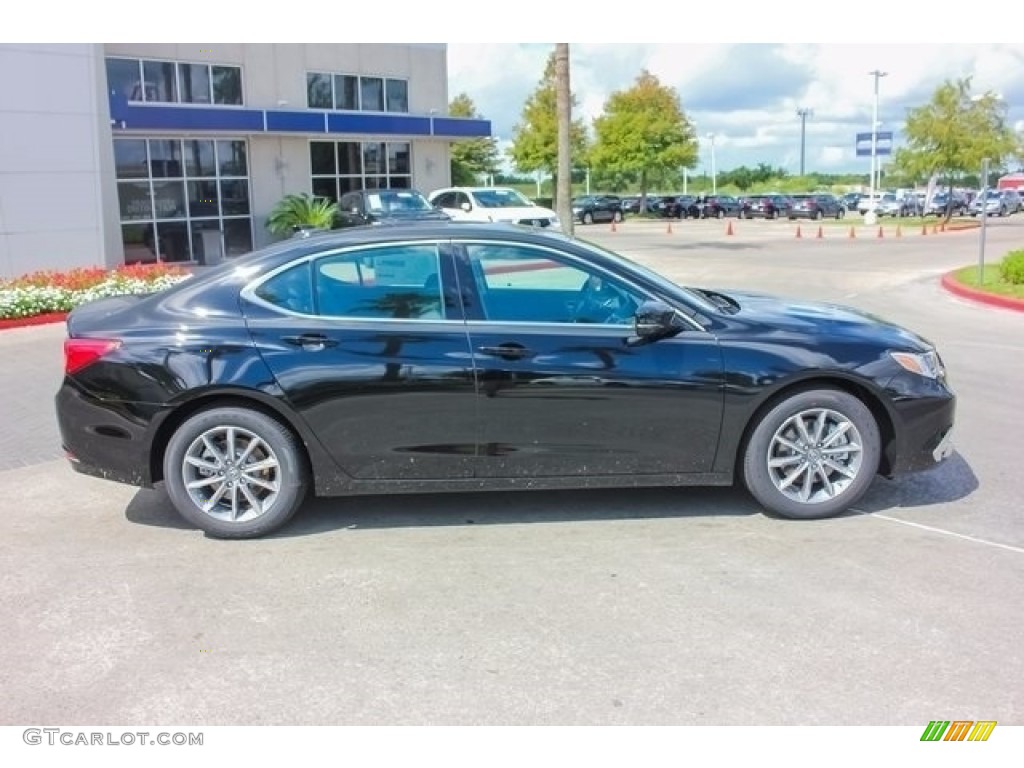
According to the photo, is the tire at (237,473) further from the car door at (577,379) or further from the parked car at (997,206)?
the parked car at (997,206)

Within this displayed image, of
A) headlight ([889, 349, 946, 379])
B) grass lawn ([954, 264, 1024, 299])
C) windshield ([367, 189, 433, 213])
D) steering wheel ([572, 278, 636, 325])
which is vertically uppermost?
windshield ([367, 189, 433, 213])

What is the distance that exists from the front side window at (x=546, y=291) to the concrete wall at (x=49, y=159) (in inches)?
532

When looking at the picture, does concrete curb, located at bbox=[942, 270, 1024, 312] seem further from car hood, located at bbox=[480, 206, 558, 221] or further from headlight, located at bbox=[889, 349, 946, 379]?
car hood, located at bbox=[480, 206, 558, 221]

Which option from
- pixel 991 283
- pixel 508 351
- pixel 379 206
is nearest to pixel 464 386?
pixel 508 351

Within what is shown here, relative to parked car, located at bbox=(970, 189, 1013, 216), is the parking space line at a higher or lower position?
lower

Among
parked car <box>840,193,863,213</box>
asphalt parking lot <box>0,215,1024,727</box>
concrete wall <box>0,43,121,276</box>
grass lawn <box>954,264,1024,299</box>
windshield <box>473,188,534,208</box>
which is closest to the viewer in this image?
asphalt parking lot <box>0,215,1024,727</box>

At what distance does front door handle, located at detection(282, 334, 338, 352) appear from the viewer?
4645mm

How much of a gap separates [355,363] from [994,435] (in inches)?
181

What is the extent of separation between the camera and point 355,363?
182 inches

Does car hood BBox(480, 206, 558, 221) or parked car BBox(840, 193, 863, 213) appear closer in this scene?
car hood BBox(480, 206, 558, 221)

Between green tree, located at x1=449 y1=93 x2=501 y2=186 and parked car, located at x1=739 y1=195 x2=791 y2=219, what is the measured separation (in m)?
16.0

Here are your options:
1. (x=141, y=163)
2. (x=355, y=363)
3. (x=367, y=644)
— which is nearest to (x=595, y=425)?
(x=355, y=363)

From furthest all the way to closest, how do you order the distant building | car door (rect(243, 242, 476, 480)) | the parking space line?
1. the distant building
2. car door (rect(243, 242, 476, 480))
3. the parking space line

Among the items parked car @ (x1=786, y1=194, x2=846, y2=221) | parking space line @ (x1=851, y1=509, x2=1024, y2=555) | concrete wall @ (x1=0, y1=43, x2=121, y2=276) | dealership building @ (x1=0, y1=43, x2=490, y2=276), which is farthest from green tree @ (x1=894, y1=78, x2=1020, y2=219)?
parking space line @ (x1=851, y1=509, x2=1024, y2=555)
